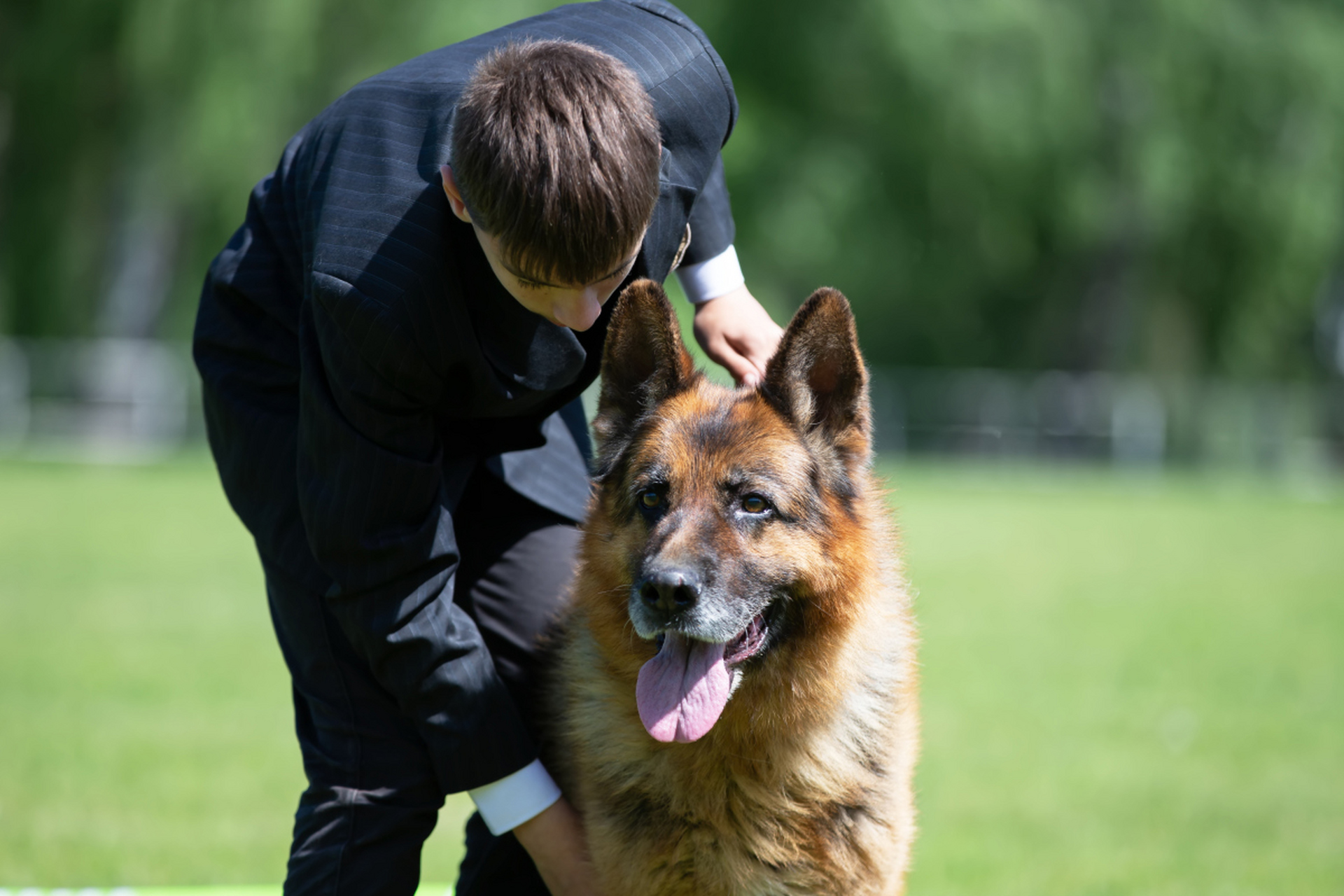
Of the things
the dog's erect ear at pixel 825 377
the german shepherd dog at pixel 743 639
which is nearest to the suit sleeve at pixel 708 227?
the german shepherd dog at pixel 743 639

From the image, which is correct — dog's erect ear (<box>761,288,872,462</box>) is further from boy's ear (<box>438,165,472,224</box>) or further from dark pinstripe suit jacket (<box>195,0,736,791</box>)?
boy's ear (<box>438,165,472,224</box>)

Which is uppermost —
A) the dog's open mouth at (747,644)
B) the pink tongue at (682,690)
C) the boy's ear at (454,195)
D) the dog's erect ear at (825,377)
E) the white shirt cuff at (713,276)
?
the boy's ear at (454,195)

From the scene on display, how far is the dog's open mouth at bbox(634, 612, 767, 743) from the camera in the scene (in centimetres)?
316

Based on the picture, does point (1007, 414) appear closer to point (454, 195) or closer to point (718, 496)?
point (718, 496)

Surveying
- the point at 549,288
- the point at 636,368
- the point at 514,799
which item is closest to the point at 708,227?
the point at 636,368

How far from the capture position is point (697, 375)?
366 centimetres

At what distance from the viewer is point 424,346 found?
2863mm

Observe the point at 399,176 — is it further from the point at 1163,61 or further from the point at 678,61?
the point at 1163,61

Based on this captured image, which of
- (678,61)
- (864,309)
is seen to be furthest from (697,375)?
(864,309)

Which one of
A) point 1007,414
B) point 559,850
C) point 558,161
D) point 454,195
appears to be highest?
point 558,161

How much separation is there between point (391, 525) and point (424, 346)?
0.47m

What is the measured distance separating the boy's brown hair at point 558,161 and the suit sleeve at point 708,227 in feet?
3.34

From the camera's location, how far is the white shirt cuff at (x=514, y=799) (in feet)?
10.7

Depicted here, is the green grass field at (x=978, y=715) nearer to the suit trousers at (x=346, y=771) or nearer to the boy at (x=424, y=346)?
the suit trousers at (x=346, y=771)
